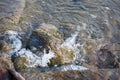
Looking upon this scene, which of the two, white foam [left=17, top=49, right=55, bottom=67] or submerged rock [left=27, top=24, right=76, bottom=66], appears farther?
submerged rock [left=27, top=24, right=76, bottom=66]

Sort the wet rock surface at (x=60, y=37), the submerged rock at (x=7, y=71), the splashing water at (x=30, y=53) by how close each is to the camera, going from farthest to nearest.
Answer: the splashing water at (x=30, y=53), the wet rock surface at (x=60, y=37), the submerged rock at (x=7, y=71)

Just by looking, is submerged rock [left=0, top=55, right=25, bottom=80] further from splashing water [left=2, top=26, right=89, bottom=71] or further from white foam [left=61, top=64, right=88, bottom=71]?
white foam [left=61, top=64, right=88, bottom=71]

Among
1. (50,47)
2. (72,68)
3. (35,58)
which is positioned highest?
(50,47)

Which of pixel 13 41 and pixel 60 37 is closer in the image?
pixel 13 41

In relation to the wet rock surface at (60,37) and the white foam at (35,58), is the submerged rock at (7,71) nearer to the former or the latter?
the wet rock surface at (60,37)

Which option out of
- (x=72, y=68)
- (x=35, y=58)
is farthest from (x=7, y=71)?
(x=72, y=68)

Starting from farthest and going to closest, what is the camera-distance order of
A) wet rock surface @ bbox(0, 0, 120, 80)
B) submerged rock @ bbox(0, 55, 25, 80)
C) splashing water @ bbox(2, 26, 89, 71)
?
1. splashing water @ bbox(2, 26, 89, 71)
2. wet rock surface @ bbox(0, 0, 120, 80)
3. submerged rock @ bbox(0, 55, 25, 80)

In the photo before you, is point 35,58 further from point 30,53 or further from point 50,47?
point 50,47

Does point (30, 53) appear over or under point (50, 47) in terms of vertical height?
under

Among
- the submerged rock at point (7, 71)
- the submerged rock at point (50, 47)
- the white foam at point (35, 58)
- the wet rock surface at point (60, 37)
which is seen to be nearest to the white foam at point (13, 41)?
the wet rock surface at point (60, 37)

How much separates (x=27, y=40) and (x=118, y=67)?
214 centimetres

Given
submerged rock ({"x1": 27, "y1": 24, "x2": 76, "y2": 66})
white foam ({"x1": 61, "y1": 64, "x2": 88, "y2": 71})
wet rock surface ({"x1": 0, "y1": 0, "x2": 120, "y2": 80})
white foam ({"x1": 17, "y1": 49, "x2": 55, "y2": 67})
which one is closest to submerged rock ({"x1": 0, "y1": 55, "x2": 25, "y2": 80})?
wet rock surface ({"x1": 0, "y1": 0, "x2": 120, "y2": 80})

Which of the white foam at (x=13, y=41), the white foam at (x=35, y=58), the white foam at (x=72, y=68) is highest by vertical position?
the white foam at (x=13, y=41)

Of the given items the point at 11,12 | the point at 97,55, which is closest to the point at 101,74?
the point at 97,55
